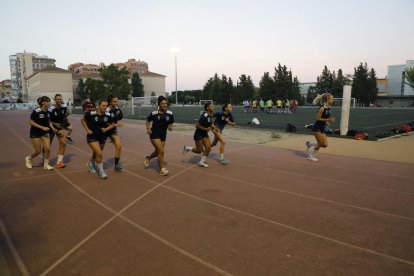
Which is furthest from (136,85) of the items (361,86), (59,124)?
(59,124)

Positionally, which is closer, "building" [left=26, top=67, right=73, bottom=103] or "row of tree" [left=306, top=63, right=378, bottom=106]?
"row of tree" [left=306, top=63, right=378, bottom=106]

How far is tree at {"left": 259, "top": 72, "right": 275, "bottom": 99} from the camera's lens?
243ft

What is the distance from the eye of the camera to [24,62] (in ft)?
424

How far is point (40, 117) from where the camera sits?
7.70 m

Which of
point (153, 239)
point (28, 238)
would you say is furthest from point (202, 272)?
point (28, 238)

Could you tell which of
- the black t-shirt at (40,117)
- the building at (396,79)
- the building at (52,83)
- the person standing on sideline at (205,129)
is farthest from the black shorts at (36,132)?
the building at (396,79)

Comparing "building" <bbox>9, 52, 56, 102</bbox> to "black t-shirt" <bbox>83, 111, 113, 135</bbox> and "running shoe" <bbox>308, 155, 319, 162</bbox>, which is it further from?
"running shoe" <bbox>308, 155, 319, 162</bbox>

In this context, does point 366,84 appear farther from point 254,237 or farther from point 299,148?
point 254,237

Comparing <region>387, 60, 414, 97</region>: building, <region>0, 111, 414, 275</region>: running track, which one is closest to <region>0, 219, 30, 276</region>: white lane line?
<region>0, 111, 414, 275</region>: running track

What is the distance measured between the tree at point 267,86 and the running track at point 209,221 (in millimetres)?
67574

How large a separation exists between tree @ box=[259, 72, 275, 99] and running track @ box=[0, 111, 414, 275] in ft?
222

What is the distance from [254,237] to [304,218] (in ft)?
3.64

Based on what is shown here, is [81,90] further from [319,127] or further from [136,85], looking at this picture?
[319,127]

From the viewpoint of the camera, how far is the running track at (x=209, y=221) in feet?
11.3
